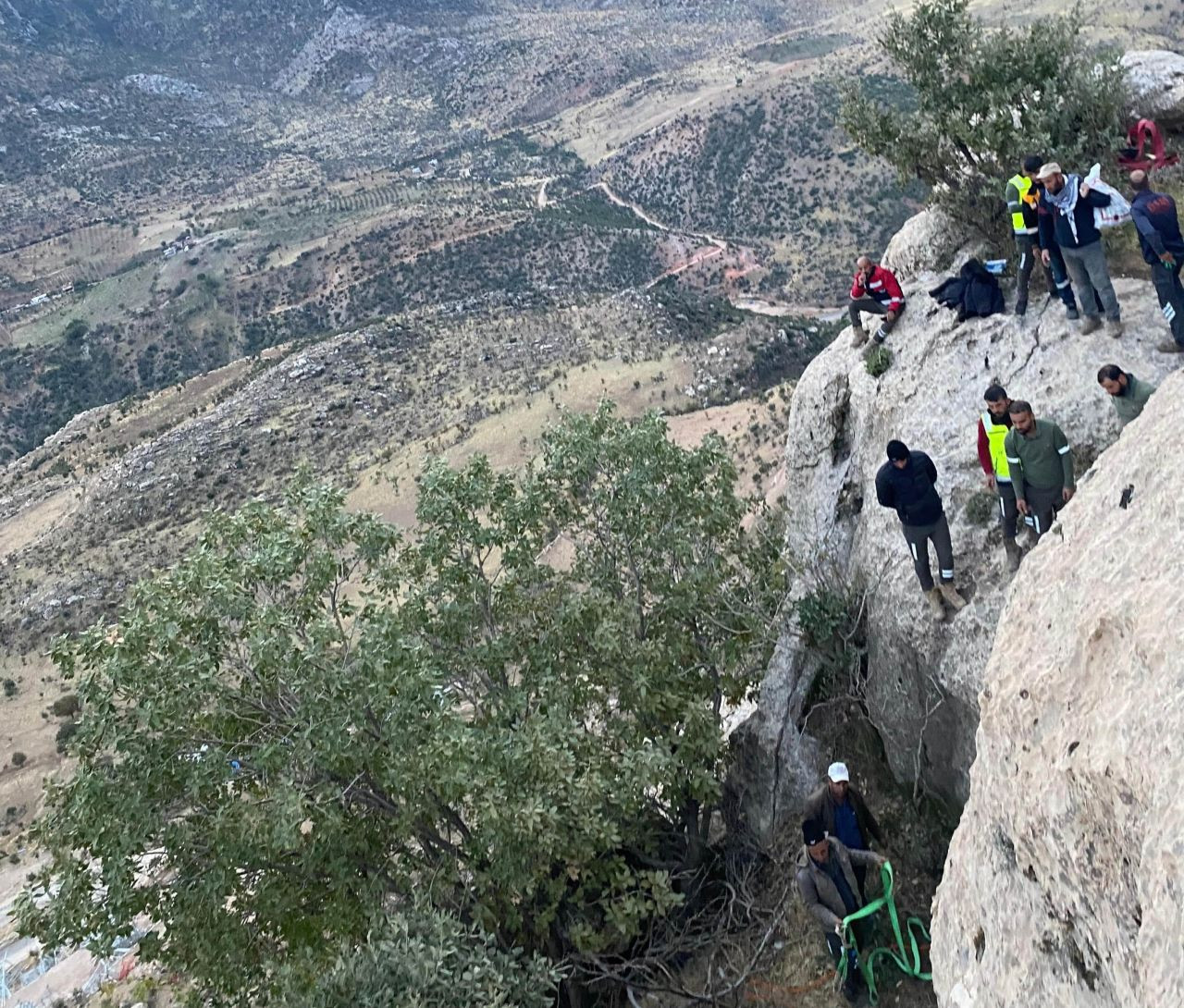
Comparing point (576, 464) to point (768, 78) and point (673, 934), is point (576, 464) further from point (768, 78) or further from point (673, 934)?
point (768, 78)

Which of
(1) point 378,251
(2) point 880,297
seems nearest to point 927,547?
(2) point 880,297

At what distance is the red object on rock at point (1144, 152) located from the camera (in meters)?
10.2

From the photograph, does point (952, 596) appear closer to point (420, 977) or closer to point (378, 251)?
point (420, 977)

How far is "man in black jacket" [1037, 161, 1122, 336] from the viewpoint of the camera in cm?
800

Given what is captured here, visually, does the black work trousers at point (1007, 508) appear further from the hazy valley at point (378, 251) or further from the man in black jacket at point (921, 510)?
the hazy valley at point (378, 251)

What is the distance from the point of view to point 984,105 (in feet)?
38.9

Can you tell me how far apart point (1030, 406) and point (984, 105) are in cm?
587

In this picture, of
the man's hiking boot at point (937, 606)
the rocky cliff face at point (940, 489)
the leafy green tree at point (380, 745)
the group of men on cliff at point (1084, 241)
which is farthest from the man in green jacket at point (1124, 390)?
the leafy green tree at point (380, 745)

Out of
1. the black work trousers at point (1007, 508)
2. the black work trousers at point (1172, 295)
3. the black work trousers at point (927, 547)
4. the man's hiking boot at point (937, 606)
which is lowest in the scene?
the man's hiking boot at point (937, 606)

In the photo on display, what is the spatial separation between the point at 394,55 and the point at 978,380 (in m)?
145

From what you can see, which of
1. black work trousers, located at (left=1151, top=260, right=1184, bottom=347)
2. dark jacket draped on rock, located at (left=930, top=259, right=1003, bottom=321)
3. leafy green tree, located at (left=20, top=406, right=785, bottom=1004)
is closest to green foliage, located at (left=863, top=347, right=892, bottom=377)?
dark jacket draped on rock, located at (left=930, top=259, right=1003, bottom=321)

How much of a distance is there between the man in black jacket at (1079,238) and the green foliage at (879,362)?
255 centimetres

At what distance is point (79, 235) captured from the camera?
84438mm

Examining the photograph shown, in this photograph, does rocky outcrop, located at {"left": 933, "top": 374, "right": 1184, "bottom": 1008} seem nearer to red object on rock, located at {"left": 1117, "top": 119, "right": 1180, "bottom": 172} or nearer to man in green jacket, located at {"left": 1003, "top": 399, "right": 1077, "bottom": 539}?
man in green jacket, located at {"left": 1003, "top": 399, "right": 1077, "bottom": 539}
